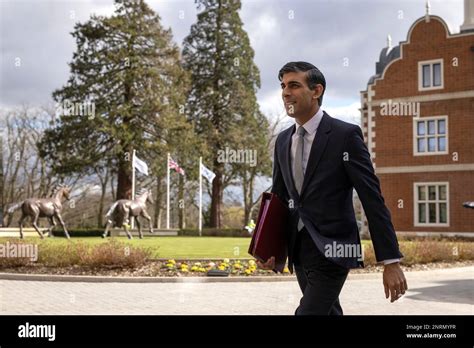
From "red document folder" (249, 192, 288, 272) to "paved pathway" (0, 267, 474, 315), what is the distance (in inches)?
196

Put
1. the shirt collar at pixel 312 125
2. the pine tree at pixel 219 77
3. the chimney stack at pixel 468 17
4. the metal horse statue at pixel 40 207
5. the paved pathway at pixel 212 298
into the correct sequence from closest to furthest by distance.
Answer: the shirt collar at pixel 312 125, the paved pathway at pixel 212 298, the metal horse statue at pixel 40 207, the chimney stack at pixel 468 17, the pine tree at pixel 219 77

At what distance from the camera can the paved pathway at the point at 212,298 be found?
917cm

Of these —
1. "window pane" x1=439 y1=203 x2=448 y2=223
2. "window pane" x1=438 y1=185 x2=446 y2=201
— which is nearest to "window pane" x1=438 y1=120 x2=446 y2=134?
"window pane" x1=438 y1=185 x2=446 y2=201

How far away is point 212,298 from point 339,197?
713 cm

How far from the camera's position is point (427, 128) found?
3048 cm

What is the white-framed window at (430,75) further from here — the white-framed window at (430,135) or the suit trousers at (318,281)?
the suit trousers at (318,281)

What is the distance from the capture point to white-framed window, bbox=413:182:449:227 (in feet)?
97.8

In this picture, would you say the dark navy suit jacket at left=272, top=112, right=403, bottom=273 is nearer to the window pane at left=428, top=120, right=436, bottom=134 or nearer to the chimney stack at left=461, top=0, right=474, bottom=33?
the window pane at left=428, top=120, right=436, bottom=134

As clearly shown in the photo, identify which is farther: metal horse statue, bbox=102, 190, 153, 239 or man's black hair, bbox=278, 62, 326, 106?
metal horse statue, bbox=102, 190, 153, 239

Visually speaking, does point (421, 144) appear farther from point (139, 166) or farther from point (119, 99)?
point (119, 99)

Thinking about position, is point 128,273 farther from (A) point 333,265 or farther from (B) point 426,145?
(B) point 426,145

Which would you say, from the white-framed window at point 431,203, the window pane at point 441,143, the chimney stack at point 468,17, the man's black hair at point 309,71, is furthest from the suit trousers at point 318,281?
the chimney stack at point 468,17

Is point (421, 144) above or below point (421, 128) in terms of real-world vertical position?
below

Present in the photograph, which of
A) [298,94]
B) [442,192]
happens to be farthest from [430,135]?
[298,94]
